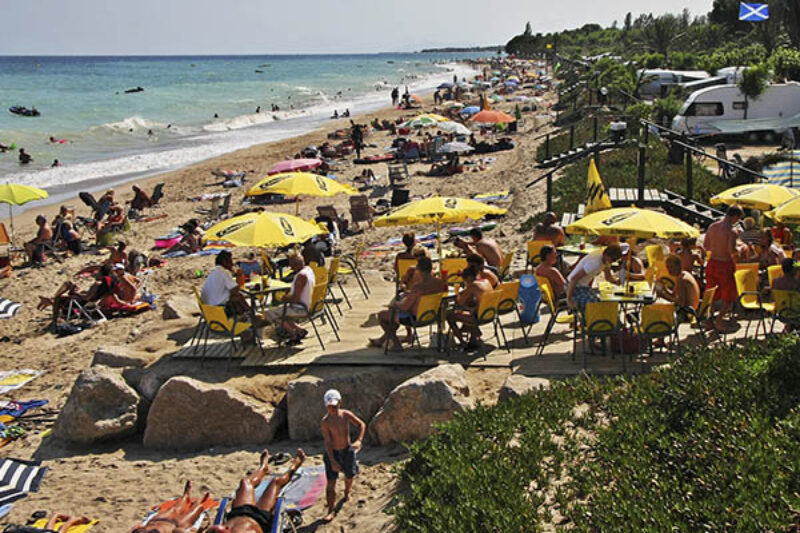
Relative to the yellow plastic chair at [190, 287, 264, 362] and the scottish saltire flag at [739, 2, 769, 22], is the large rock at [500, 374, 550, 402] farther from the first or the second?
the scottish saltire flag at [739, 2, 769, 22]

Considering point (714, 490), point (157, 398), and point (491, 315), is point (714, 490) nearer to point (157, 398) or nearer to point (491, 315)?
point (491, 315)

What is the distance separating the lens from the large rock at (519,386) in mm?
6879

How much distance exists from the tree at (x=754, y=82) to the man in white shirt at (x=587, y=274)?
64.2 ft

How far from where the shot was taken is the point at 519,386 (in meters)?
6.98

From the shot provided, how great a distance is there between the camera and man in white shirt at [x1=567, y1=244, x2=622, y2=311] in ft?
26.2

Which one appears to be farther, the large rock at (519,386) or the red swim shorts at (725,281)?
the red swim shorts at (725,281)

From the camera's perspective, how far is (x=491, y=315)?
834cm

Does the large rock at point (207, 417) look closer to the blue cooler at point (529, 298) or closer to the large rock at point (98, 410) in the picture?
the large rock at point (98, 410)

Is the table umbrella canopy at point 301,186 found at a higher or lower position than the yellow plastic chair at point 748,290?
higher

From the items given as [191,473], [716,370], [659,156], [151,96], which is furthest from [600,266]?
[151,96]

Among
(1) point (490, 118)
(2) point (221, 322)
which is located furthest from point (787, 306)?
(1) point (490, 118)

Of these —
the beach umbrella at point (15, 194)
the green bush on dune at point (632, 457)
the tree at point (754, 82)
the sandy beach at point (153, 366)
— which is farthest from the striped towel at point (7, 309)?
the tree at point (754, 82)

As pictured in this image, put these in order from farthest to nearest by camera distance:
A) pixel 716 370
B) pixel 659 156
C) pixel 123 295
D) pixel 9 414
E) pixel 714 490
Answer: pixel 659 156
pixel 123 295
pixel 9 414
pixel 716 370
pixel 714 490

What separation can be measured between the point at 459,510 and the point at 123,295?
9.75 m
